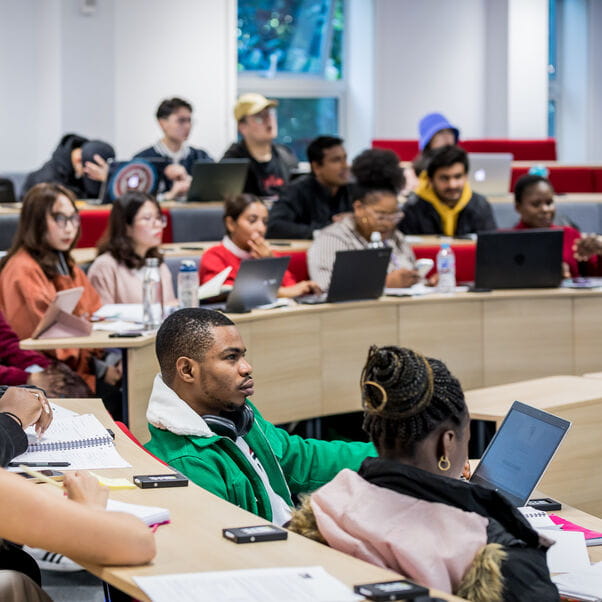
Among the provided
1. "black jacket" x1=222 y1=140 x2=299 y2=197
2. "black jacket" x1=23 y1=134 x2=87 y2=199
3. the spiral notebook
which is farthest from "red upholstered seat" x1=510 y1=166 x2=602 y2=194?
the spiral notebook

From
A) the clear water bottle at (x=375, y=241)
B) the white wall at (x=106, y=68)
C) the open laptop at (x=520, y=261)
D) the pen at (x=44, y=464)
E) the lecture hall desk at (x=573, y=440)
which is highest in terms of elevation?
the white wall at (x=106, y=68)

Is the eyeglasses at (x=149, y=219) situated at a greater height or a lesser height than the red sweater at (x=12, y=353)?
greater

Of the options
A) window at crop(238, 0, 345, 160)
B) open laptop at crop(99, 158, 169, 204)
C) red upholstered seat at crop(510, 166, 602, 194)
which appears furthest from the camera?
window at crop(238, 0, 345, 160)

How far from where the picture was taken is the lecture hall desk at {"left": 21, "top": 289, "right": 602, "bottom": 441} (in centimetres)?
461

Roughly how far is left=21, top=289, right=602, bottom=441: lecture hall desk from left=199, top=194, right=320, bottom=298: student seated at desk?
31 cm

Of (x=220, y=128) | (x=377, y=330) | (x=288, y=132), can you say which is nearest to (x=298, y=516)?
(x=377, y=330)

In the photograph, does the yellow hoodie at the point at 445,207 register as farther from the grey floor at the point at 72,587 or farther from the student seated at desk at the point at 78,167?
the grey floor at the point at 72,587

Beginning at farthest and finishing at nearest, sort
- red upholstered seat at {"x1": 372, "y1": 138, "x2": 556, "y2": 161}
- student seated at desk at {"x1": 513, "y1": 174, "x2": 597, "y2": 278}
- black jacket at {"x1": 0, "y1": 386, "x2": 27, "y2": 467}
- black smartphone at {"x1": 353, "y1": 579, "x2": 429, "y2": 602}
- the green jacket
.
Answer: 1. red upholstered seat at {"x1": 372, "y1": 138, "x2": 556, "y2": 161}
2. student seated at desk at {"x1": 513, "y1": 174, "x2": 597, "y2": 278}
3. the green jacket
4. black jacket at {"x1": 0, "y1": 386, "x2": 27, "y2": 467}
5. black smartphone at {"x1": 353, "y1": 579, "x2": 429, "y2": 602}

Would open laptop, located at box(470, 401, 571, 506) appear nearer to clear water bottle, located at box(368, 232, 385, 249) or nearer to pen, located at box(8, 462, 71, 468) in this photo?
pen, located at box(8, 462, 71, 468)

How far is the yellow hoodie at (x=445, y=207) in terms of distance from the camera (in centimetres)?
609

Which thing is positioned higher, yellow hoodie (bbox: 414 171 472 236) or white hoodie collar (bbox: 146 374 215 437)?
yellow hoodie (bbox: 414 171 472 236)

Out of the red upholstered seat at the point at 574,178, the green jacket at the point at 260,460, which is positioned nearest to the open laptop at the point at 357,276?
the green jacket at the point at 260,460

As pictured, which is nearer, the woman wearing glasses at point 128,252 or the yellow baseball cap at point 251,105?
the woman wearing glasses at point 128,252

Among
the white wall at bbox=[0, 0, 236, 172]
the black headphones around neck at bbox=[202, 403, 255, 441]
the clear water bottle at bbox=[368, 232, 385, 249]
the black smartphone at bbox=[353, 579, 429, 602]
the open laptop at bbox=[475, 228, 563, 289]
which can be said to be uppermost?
the white wall at bbox=[0, 0, 236, 172]
